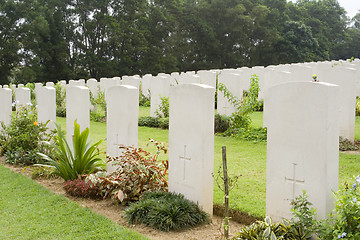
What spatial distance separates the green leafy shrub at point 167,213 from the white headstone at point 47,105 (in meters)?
3.25

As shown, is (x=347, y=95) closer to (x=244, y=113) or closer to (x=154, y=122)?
(x=244, y=113)

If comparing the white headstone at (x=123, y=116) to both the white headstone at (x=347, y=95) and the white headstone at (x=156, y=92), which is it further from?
the white headstone at (x=156, y=92)

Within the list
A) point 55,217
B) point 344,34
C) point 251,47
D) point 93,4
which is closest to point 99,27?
point 93,4

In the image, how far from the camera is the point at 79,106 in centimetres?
639

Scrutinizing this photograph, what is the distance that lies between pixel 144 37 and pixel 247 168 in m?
28.7

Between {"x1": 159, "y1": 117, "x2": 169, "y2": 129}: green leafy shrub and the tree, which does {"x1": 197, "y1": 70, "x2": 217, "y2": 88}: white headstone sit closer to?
{"x1": 159, "y1": 117, "x2": 169, "y2": 129}: green leafy shrub

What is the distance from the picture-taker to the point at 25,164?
23.0 feet

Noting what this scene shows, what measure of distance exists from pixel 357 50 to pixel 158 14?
79.0ft

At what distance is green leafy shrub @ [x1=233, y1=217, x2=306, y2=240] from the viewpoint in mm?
3287

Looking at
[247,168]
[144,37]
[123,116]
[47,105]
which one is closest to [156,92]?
[47,105]

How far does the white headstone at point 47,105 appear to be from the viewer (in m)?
6.99

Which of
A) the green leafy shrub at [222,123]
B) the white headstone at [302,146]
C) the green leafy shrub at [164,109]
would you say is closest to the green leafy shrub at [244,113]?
the green leafy shrub at [222,123]

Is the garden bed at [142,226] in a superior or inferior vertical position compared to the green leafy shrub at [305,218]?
inferior

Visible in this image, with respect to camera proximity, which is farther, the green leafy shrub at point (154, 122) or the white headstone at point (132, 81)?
the white headstone at point (132, 81)
